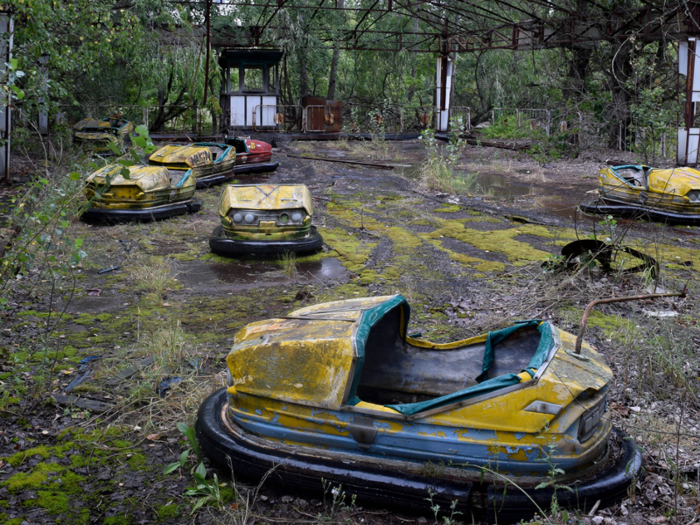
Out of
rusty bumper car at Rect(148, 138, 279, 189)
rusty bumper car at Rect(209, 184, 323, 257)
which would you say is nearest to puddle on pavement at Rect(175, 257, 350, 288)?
rusty bumper car at Rect(209, 184, 323, 257)

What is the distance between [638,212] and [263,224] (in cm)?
476

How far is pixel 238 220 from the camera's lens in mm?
6238

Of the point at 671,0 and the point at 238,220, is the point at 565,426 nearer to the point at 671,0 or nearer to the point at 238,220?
the point at 238,220

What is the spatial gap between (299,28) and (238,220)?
15.6 metres

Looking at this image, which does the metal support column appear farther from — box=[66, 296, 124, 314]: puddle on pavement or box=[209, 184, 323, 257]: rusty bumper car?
box=[66, 296, 124, 314]: puddle on pavement

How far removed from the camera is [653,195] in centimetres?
800

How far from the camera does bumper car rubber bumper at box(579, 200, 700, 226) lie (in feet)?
25.5

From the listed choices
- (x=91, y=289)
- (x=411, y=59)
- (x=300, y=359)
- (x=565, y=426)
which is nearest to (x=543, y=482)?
(x=565, y=426)

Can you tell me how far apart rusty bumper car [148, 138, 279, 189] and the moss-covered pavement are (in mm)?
1504

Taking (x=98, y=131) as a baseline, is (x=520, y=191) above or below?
below

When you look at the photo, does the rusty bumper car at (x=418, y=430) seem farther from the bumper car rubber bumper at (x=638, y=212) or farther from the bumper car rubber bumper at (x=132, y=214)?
the bumper car rubber bumper at (x=638, y=212)

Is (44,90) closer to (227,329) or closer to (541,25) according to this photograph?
(227,329)

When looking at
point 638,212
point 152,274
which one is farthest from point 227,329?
point 638,212

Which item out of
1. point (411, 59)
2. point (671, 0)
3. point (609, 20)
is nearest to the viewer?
point (671, 0)
